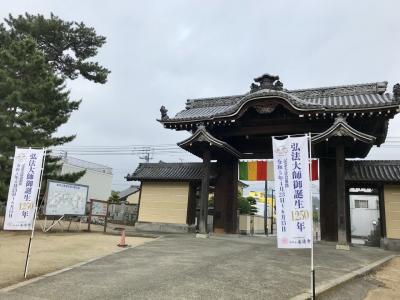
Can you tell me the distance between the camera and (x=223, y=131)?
17344mm

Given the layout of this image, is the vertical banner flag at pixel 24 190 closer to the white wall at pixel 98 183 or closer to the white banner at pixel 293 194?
the white banner at pixel 293 194

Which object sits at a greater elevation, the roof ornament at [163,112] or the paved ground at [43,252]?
the roof ornament at [163,112]

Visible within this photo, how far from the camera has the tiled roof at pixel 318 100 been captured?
14336 mm

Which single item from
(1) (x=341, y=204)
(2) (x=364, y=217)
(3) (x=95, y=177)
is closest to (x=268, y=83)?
(1) (x=341, y=204)

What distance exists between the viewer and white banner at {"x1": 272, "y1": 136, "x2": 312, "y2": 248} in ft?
20.5

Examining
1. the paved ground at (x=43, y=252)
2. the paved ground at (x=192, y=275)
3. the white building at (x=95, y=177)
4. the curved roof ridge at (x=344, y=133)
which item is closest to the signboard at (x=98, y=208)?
the paved ground at (x=43, y=252)

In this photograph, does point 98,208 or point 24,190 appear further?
point 98,208

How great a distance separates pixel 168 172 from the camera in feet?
63.0

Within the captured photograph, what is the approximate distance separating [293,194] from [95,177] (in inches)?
1560

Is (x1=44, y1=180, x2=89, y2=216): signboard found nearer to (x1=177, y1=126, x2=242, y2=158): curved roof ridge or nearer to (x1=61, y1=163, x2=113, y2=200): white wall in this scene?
(x1=177, y1=126, x2=242, y2=158): curved roof ridge

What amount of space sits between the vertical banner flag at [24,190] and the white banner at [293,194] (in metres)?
5.72

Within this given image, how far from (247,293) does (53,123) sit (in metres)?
14.4

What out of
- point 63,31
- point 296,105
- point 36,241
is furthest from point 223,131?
point 63,31

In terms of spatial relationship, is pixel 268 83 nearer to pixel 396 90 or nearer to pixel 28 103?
pixel 396 90
